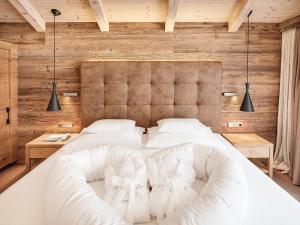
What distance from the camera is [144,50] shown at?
3373 mm

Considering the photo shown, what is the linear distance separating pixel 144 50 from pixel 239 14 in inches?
45.6

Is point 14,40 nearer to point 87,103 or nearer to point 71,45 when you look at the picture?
point 71,45

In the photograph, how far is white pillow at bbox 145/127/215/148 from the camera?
2.59m

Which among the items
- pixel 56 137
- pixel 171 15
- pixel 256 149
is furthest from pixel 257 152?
pixel 56 137

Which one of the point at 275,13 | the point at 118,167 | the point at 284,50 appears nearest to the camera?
the point at 118,167

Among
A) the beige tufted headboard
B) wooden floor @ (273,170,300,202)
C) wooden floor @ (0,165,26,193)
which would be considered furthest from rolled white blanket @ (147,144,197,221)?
wooden floor @ (0,165,26,193)

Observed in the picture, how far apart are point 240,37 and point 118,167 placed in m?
2.48

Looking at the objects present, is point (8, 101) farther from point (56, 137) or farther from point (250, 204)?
point (250, 204)

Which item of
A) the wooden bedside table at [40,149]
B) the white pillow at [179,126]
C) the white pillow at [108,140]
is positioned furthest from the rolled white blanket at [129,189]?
the wooden bedside table at [40,149]

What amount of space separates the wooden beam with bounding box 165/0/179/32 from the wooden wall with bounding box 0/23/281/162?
11 cm

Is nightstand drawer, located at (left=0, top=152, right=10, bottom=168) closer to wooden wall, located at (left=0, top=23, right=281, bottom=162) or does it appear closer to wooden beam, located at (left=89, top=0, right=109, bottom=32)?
wooden wall, located at (left=0, top=23, right=281, bottom=162)

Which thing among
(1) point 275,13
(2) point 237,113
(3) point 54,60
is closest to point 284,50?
(1) point 275,13

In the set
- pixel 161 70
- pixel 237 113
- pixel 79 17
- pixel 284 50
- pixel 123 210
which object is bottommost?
pixel 123 210

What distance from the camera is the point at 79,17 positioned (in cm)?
324
